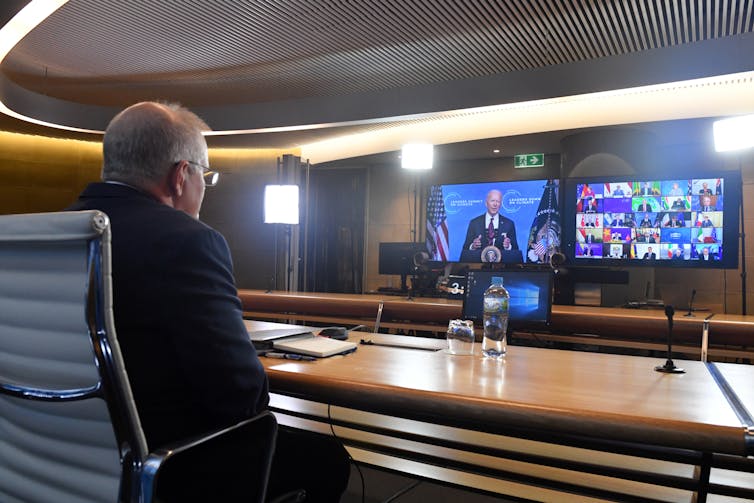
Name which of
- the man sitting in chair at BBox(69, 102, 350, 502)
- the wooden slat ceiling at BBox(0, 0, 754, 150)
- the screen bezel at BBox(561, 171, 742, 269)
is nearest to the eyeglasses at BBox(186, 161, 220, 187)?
the man sitting in chair at BBox(69, 102, 350, 502)

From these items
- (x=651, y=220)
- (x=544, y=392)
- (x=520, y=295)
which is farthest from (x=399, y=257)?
(x=544, y=392)

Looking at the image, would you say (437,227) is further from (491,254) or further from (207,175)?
(207,175)

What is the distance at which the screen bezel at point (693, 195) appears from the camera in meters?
3.39

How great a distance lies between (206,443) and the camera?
1042 mm

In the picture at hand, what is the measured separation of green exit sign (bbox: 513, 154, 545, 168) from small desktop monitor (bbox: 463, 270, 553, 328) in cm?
613

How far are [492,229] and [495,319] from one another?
87.5 inches

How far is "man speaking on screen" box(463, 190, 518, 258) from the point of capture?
4043 millimetres

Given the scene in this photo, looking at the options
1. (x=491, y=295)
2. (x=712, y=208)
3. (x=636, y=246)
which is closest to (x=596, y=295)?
(x=636, y=246)

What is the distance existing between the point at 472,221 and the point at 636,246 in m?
1.12

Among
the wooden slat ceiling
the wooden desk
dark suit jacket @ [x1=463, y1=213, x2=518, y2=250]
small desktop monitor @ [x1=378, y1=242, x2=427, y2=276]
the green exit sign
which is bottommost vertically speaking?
the wooden desk

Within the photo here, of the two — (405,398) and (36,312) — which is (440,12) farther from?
(36,312)

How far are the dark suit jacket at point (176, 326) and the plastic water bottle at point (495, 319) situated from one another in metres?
1.00

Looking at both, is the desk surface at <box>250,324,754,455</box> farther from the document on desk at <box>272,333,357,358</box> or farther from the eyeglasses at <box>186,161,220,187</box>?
the eyeglasses at <box>186,161,220,187</box>

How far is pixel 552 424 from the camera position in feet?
3.75
